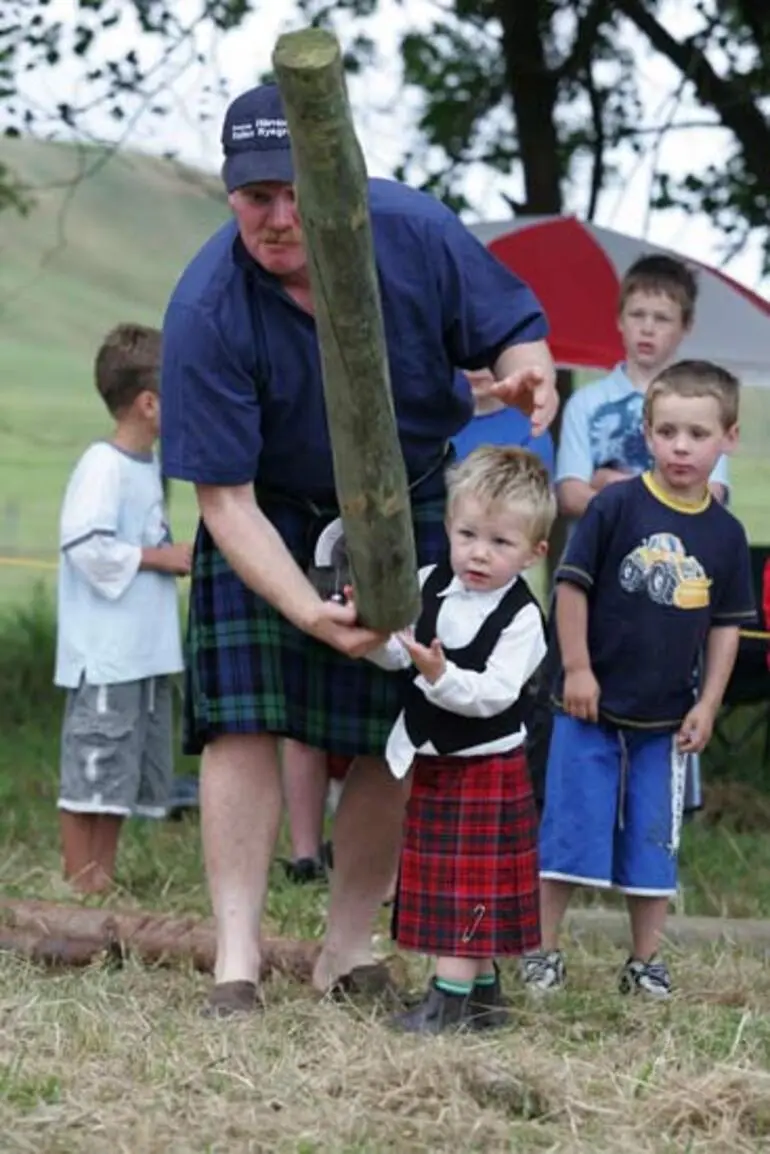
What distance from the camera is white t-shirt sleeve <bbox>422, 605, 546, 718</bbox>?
438 centimetres

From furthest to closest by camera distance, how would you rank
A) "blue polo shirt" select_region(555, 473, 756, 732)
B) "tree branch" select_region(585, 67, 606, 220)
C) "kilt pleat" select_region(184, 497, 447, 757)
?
"tree branch" select_region(585, 67, 606, 220)
"blue polo shirt" select_region(555, 473, 756, 732)
"kilt pleat" select_region(184, 497, 447, 757)

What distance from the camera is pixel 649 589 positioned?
17.1 ft

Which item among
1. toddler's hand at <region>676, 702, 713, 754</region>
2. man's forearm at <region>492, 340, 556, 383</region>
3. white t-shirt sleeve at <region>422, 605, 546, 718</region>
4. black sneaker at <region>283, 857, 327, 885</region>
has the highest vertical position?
man's forearm at <region>492, 340, 556, 383</region>

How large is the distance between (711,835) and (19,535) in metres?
8.58

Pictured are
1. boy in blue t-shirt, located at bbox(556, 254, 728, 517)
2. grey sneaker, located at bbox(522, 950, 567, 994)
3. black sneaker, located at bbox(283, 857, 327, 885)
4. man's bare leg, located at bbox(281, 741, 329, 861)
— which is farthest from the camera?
man's bare leg, located at bbox(281, 741, 329, 861)

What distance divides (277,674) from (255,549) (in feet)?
1.15

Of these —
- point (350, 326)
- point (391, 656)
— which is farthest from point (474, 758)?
point (350, 326)

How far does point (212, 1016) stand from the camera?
176 inches

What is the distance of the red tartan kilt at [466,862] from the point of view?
14.9ft

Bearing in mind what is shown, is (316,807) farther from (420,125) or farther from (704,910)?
(420,125)

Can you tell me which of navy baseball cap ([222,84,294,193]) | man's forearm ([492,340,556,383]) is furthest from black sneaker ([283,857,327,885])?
navy baseball cap ([222,84,294,193])

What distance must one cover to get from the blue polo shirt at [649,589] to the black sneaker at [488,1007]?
852 millimetres

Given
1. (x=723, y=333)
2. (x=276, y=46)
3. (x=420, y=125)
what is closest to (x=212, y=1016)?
(x=276, y=46)

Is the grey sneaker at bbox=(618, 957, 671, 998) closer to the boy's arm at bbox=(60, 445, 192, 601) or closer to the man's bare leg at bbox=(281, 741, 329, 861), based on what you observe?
the man's bare leg at bbox=(281, 741, 329, 861)
